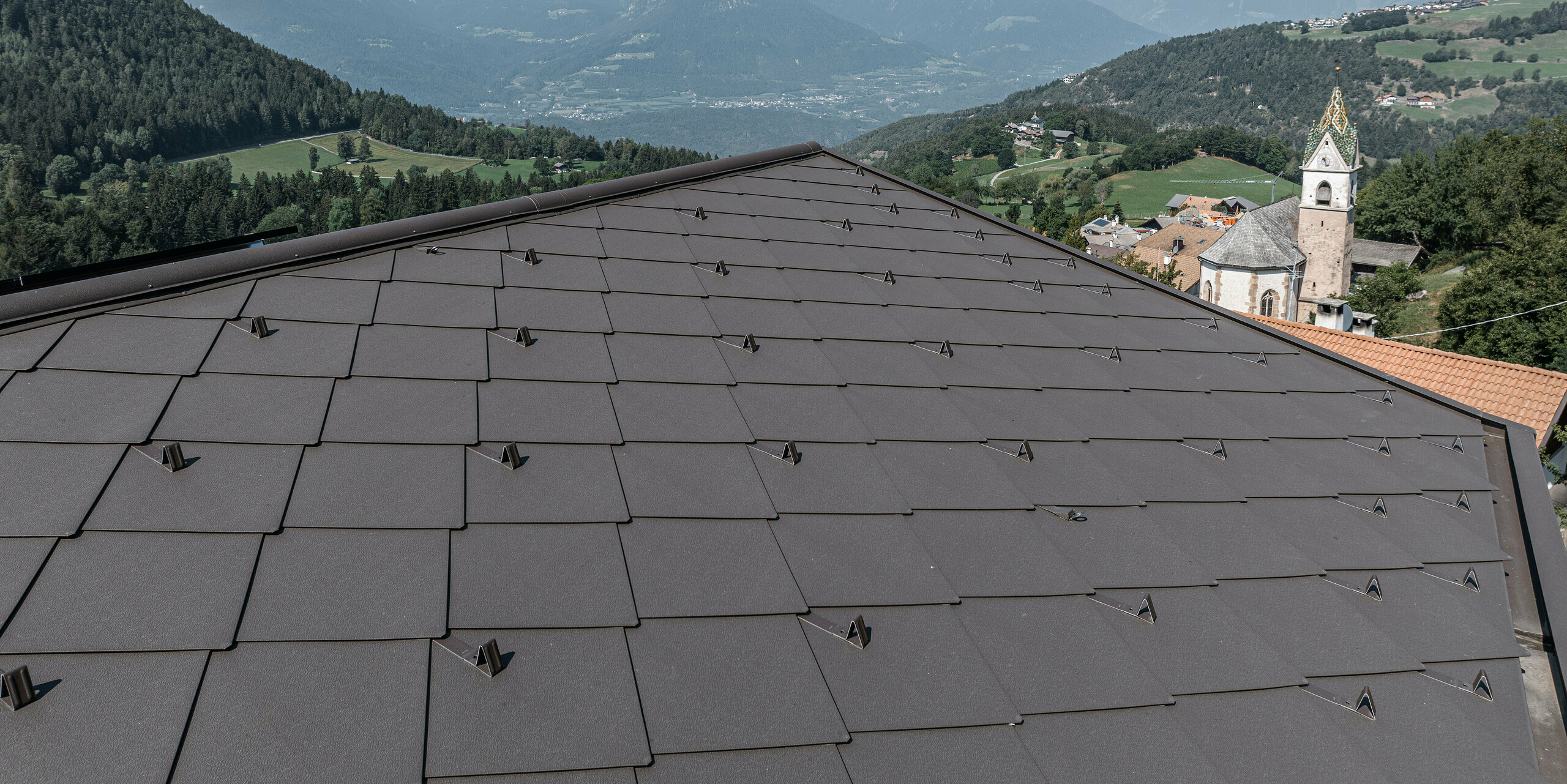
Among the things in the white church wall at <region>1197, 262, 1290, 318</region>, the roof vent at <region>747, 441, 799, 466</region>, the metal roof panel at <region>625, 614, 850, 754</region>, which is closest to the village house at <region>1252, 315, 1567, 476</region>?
the roof vent at <region>747, 441, 799, 466</region>

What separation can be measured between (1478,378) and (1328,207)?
2176 inches

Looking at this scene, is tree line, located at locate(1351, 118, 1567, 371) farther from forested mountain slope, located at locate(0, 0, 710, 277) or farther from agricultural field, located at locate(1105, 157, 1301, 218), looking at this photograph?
forested mountain slope, located at locate(0, 0, 710, 277)

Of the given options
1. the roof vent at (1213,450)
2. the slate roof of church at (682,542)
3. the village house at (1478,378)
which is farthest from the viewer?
the village house at (1478,378)

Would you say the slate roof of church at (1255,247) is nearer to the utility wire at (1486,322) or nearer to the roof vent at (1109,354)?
the utility wire at (1486,322)

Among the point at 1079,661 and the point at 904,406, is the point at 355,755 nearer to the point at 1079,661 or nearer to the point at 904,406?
the point at 1079,661

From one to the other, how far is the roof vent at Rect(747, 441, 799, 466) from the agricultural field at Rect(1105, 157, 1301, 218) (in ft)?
511

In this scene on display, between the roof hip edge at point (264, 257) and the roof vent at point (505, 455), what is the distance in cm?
237

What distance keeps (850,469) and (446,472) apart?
7.95 ft

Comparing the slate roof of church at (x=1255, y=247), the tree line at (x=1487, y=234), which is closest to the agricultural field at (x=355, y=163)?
the slate roof of church at (x=1255, y=247)

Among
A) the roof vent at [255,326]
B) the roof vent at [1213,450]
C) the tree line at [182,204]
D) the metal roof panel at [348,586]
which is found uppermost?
the tree line at [182,204]

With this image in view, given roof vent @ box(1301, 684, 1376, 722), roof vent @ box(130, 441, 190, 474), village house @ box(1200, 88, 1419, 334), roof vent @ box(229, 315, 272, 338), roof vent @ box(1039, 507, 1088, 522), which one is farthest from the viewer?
village house @ box(1200, 88, 1419, 334)

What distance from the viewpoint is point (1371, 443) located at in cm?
768

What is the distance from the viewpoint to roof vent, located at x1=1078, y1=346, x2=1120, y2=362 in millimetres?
7905

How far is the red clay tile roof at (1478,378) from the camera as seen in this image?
20.7m
